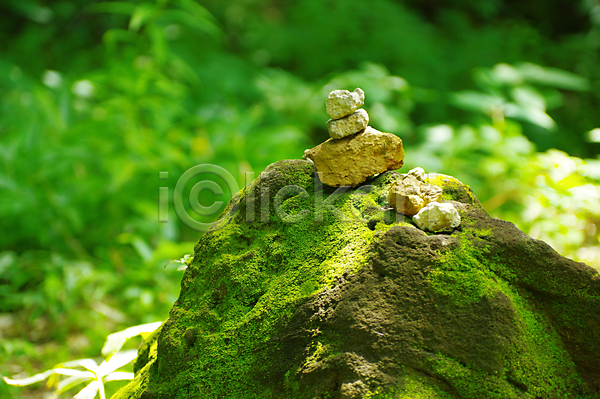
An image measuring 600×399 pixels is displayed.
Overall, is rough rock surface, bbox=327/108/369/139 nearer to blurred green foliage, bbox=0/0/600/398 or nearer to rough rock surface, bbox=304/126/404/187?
rough rock surface, bbox=304/126/404/187

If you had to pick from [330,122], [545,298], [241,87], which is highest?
[241,87]

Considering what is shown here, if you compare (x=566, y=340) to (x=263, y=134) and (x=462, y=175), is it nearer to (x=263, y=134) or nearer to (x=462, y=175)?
(x=462, y=175)

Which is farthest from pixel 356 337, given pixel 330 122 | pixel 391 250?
pixel 330 122

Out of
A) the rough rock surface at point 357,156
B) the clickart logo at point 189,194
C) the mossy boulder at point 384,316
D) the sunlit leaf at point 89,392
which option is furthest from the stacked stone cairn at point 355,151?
the clickart logo at point 189,194

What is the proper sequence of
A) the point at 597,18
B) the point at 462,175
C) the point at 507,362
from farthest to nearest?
the point at 597,18, the point at 462,175, the point at 507,362

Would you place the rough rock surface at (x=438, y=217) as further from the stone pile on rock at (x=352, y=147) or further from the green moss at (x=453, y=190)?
the stone pile on rock at (x=352, y=147)

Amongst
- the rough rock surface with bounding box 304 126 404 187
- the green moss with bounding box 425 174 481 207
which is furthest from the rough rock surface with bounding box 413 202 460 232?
the rough rock surface with bounding box 304 126 404 187

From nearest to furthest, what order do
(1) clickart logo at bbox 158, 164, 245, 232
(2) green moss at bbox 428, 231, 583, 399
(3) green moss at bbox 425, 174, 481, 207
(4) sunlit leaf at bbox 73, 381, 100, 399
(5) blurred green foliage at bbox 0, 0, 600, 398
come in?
1. (2) green moss at bbox 428, 231, 583, 399
2. (3) green moss at bbox 425, 174, 481, 207
3. (4) sunlit leaf at bbox 73, 381, 100, 399
4. (5) blurred green foliage at bbox 0, 0, 600, 398
5. (1) clickart logo at bbox 158, 164, 245, 232
